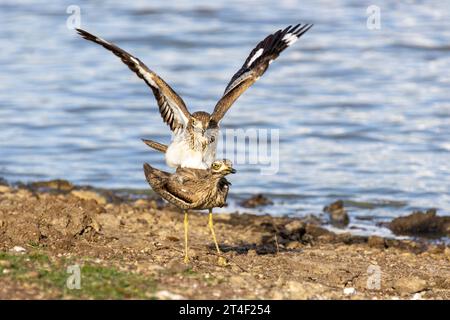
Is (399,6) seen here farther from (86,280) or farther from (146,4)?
(86,280)

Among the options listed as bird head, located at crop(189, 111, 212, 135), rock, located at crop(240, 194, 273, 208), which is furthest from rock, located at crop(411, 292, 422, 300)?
rock, located at crop(240, 194, 273, 208)

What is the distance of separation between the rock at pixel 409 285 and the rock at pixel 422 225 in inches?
182

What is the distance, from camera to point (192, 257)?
966 centimetres

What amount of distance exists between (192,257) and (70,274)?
183 cm

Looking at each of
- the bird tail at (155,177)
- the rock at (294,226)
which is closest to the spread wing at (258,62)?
the bird tail at (155,177)

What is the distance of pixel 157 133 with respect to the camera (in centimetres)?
1798

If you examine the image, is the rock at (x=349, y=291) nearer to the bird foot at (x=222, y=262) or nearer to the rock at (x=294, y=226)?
the bird foot at (x=222, y=262)

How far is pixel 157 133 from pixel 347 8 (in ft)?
36.9

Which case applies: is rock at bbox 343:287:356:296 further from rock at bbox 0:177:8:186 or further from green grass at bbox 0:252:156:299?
rock at bbox 0:177:8:186

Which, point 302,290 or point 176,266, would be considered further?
point 176,266

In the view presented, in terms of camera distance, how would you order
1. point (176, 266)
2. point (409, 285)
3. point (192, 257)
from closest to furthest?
point (176, 266) → point (409, 285) → point (192, 257)

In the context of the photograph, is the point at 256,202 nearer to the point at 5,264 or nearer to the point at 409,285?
the point at 409,285

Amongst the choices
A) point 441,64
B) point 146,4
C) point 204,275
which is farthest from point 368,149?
point 146,4

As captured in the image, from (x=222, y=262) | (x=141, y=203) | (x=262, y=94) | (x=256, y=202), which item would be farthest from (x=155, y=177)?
(x=262, y=94)
